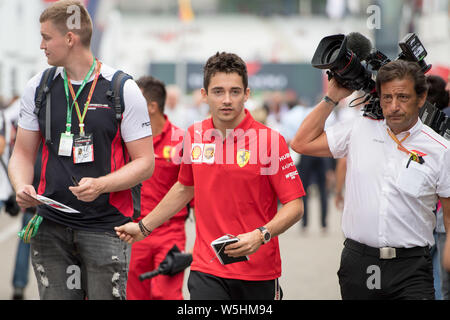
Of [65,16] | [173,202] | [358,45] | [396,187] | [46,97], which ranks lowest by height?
[173,202]

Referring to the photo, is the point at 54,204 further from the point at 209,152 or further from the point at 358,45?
the point at 358,45

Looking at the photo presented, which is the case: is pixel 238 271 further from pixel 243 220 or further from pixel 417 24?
pixel 417 24

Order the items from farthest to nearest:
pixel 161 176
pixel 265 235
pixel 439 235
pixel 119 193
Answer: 1. pixel 161 176
2. pixel 439 235
3. pixel 119 193
4. pixel 265 235

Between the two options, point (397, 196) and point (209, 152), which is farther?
point (209, 152)

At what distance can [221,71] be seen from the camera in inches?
174

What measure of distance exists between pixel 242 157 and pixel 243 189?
0.19m

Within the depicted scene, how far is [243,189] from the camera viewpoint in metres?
4.30

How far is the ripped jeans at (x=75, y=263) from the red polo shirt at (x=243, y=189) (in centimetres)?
50

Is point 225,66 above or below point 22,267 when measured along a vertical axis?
above

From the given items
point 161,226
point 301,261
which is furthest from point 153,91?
point 301,261

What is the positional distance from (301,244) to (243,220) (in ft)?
24.5

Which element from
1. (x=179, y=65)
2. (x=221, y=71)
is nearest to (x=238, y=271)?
(x=221, y=71)

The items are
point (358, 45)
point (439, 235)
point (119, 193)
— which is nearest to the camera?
point (119, 193)

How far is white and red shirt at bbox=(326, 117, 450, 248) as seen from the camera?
421 centimetres
